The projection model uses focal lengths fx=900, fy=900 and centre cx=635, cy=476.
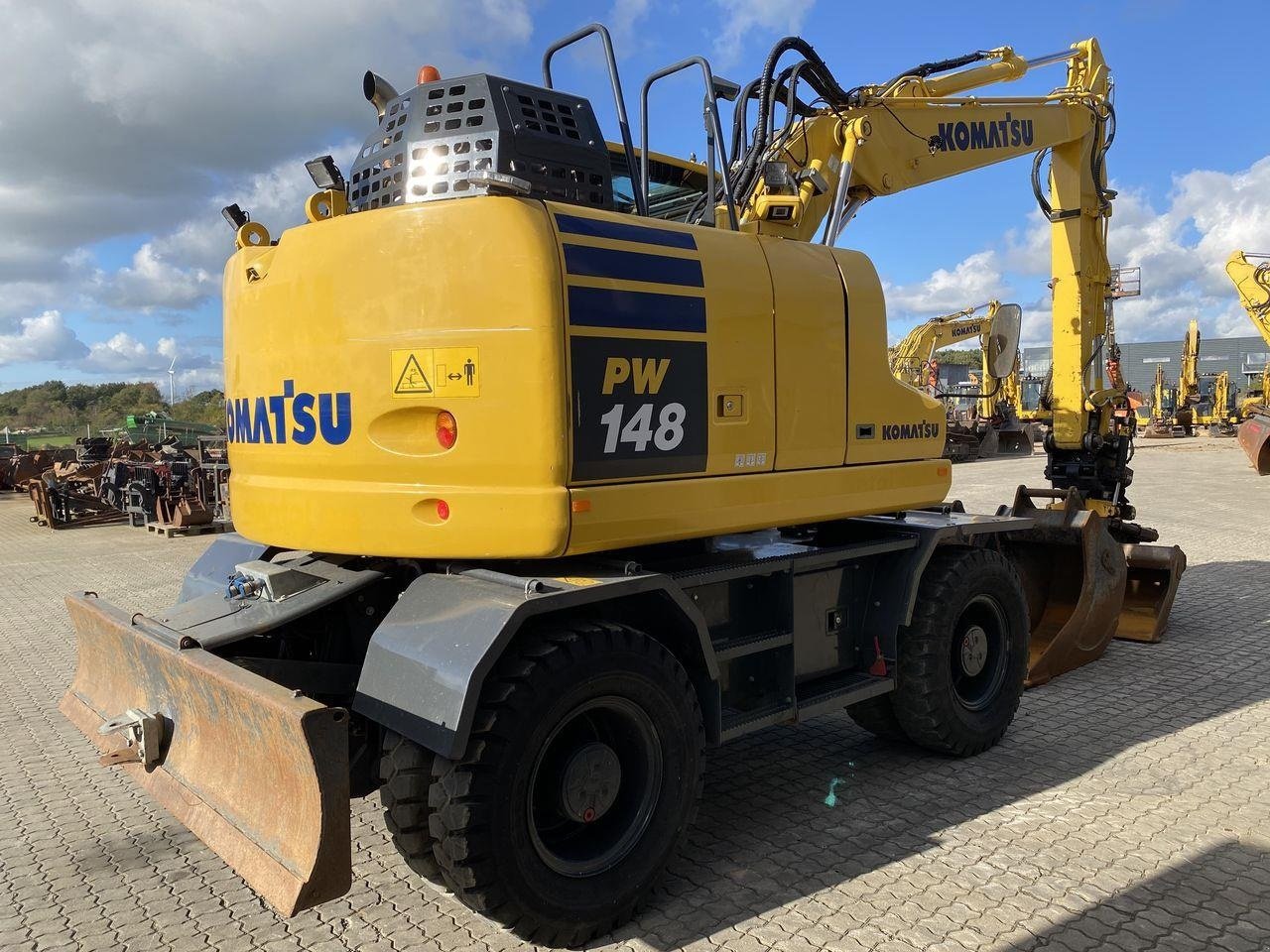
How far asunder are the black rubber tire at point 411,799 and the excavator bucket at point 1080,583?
14.8 ft

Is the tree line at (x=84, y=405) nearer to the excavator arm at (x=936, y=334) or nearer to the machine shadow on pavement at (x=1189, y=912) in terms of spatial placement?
the excavator arm at (x=936, y=334)

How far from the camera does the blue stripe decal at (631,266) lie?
3.34 meters

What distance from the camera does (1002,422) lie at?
32594 mm

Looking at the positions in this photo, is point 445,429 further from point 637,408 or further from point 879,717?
point 879,717

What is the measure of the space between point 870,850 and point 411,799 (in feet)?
6.55

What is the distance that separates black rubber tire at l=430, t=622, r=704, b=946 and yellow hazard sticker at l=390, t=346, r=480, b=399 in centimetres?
94

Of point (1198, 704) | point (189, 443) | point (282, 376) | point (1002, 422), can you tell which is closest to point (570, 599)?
point (282, 376)

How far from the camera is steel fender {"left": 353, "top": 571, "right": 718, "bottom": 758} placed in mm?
2875

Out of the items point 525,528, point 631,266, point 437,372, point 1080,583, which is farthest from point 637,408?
point 1080,583

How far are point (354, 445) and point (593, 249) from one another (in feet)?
3.84

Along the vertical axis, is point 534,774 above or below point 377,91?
below

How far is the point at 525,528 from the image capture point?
3.23 metres

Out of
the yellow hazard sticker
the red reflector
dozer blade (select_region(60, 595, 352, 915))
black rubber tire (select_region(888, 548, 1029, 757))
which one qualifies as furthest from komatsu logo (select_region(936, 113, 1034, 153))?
dozer blade (select_region(60, 595, 352, 915))

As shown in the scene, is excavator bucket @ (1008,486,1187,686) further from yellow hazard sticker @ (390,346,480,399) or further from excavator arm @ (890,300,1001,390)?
excavator arm @ (890,300,1001,390)
